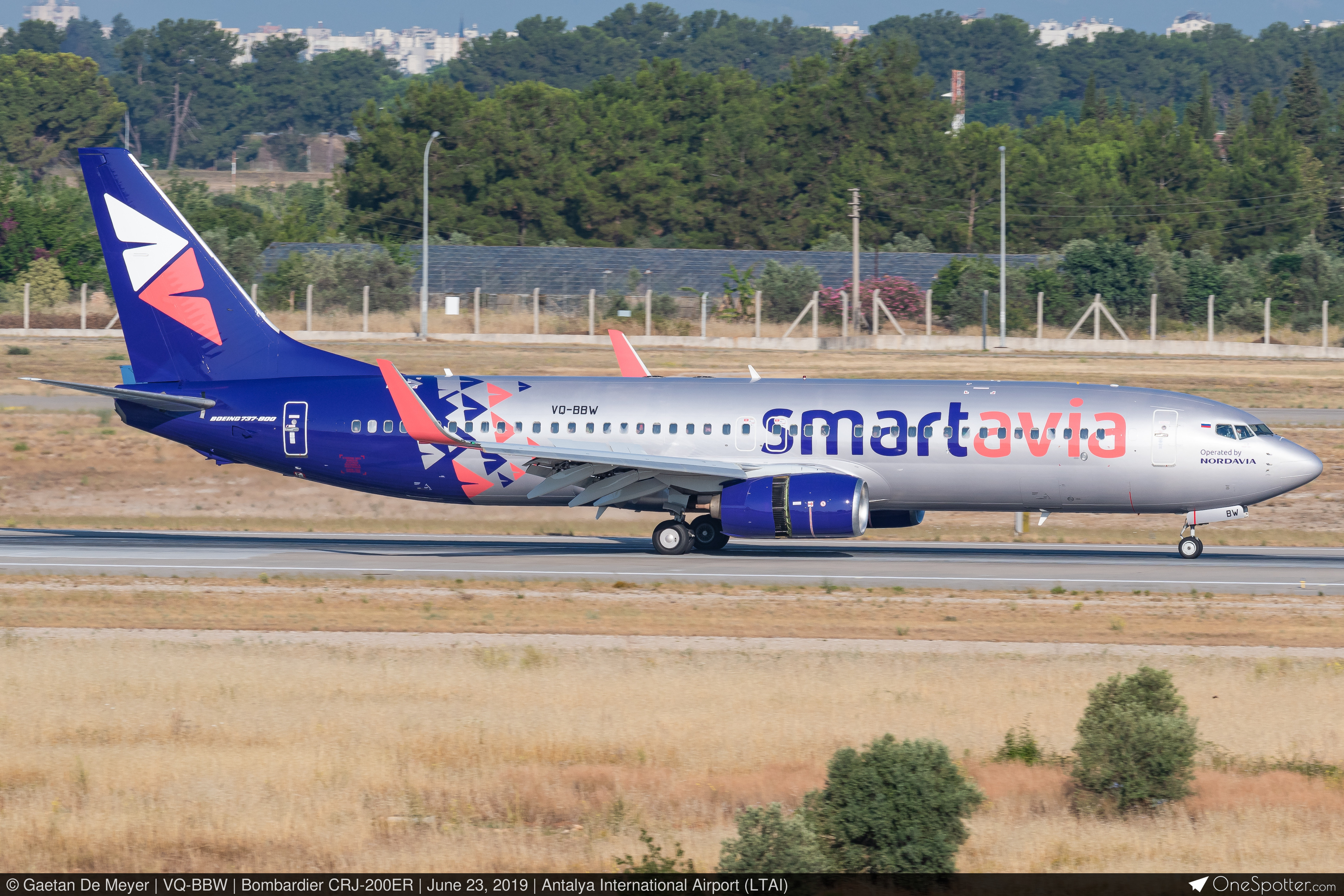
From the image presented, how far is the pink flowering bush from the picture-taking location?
88.3 m

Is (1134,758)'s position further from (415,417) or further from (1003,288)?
(1003,288)

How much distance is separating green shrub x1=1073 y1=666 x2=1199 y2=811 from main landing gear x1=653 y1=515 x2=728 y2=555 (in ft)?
61.9

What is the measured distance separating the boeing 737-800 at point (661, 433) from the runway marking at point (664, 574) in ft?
5.80

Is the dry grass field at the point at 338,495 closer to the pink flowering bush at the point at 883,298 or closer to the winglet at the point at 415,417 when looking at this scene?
the winglet at the point at 415,417

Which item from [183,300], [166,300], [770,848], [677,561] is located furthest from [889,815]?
[166,300]

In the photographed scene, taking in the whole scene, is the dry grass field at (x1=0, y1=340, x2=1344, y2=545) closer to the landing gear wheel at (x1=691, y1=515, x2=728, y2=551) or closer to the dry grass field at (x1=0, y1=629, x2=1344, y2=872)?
the landing gear wheel at (x1=691, y1=515, x2=728, y2=551)

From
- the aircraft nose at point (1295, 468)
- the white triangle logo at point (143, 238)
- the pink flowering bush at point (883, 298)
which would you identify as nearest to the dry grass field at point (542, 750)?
the aircraft nose at point (1295, 468)

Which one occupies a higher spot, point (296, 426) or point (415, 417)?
point (415, 417)

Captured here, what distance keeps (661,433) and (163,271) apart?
41.1 feet

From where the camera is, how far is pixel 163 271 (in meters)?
36.4

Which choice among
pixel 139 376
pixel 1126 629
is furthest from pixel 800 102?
pixel 1126 629

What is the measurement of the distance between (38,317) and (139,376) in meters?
51.5

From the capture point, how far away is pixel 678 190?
118 meters

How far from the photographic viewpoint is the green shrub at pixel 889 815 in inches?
511
